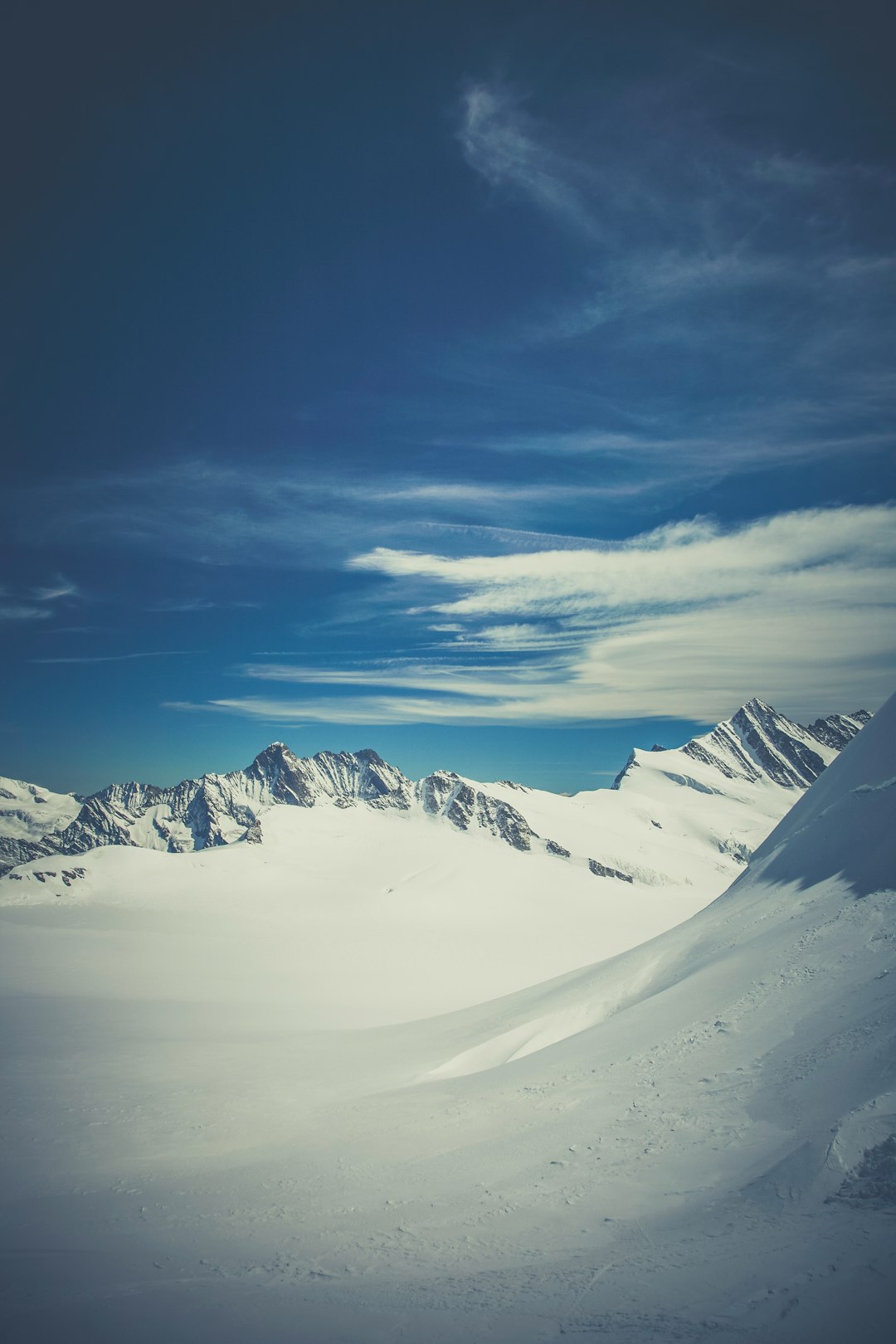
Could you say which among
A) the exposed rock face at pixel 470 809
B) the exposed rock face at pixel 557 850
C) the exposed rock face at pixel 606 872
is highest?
the exposed rock face at pixel 470 809

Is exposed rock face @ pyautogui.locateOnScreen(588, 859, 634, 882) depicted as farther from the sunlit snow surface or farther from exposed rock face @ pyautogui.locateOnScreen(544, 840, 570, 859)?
the sunlit snow surface

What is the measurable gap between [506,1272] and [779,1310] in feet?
12.6

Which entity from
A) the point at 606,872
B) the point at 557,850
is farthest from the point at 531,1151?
the point at 557,850

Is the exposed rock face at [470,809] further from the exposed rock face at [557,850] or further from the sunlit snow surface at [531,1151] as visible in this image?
the sunlit snow surface at [531,1151]

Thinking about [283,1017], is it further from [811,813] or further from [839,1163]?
[839,1163]

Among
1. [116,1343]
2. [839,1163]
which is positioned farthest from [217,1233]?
[839,1163]

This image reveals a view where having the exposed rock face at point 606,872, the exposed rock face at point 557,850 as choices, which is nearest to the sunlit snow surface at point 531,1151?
the exposed rock face at point 606,872

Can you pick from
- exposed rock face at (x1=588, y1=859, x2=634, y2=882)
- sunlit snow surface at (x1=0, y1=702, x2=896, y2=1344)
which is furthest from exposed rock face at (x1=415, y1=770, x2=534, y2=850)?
sunlit snow surface at (x1=0, y1=702, x2=896, y2=1344)

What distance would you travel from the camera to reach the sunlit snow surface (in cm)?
771

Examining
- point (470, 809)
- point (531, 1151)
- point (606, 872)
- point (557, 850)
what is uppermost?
point (470, 809)

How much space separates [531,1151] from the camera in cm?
1215

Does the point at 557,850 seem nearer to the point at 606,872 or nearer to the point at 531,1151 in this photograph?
the point at 606,872

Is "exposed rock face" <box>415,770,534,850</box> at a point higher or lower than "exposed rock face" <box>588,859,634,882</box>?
higher

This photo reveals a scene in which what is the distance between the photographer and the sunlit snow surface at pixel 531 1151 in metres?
7.71
